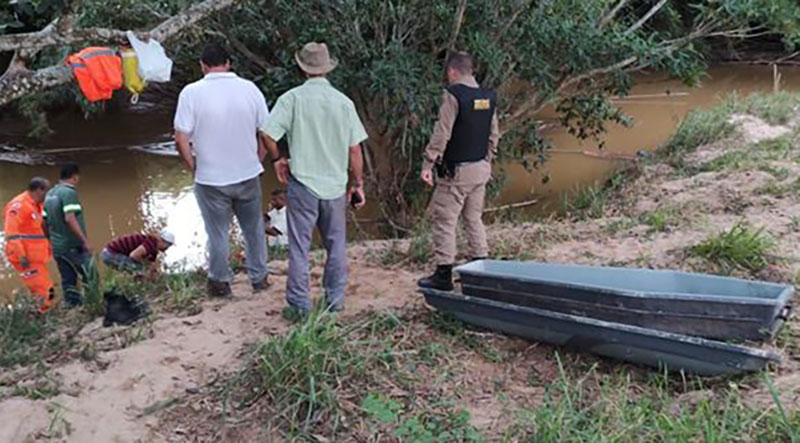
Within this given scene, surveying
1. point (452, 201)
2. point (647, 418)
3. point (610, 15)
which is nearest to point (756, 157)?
point (610, 15)

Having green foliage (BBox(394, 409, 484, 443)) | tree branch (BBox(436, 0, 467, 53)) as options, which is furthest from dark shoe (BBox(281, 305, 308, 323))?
tree branch (BBox(436, 0, 467, 53))

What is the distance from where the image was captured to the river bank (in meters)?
3.17

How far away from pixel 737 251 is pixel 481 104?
205cm

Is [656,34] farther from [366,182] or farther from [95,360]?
[95,360]

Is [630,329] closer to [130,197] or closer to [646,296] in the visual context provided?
[646,296]

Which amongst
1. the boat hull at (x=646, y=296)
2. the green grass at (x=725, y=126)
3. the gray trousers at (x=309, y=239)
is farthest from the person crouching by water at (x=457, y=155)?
the green grass at (x=725, y=126)

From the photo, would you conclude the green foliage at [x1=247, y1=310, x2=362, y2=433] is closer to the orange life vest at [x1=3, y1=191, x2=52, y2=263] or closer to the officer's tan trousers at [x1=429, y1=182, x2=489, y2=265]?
the officer's tan trousers at [x1=429, y1=182, x2=489, y2=265]

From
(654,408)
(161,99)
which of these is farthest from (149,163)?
(654,408)

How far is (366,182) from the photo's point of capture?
827cm

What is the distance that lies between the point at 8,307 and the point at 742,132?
27.8 ft

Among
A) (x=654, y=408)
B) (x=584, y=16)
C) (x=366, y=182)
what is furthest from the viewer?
(x=366, y=182)

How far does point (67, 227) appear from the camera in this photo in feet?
18.8

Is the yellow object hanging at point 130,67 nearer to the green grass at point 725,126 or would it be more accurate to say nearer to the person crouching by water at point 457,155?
the person crouching by water at point 457,155

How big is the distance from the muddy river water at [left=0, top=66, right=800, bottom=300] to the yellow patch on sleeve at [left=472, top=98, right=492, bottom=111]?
3497 mm
